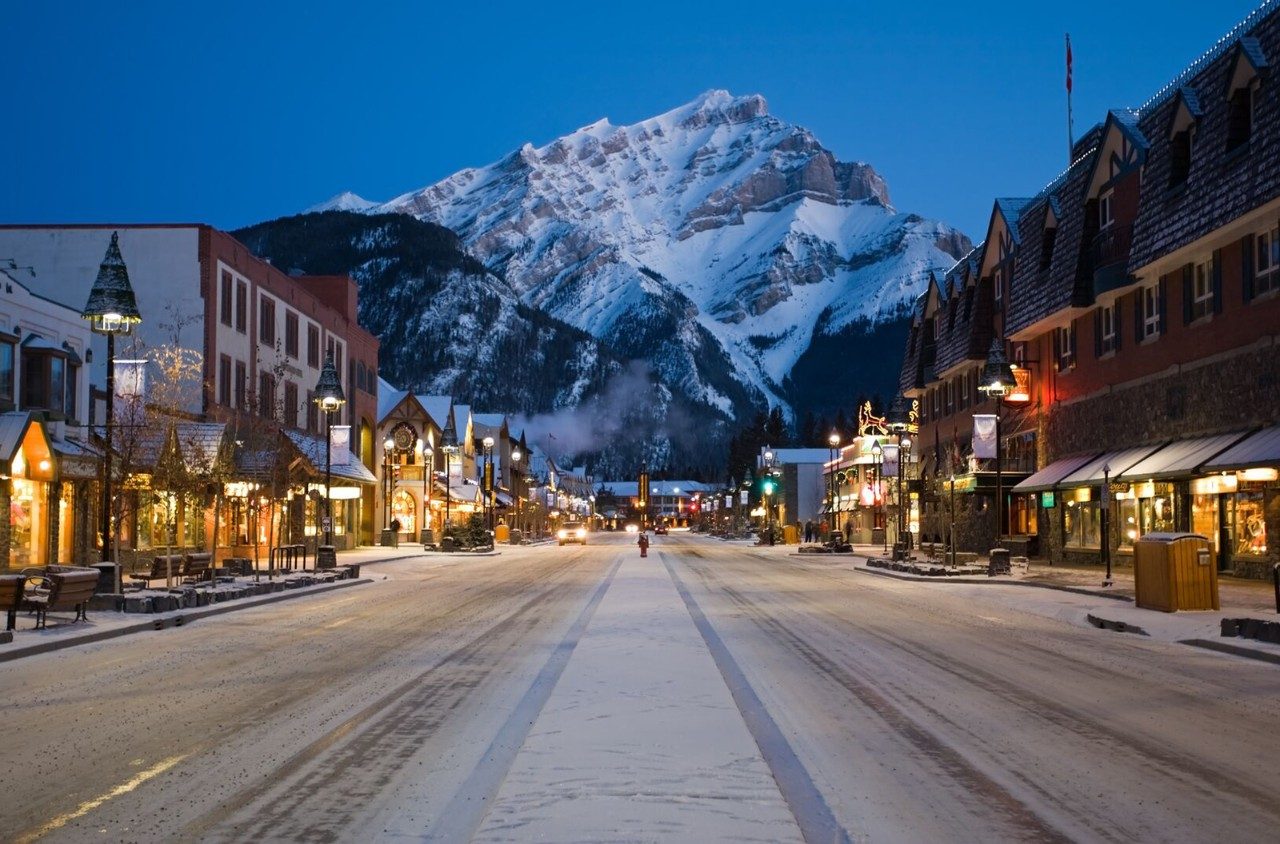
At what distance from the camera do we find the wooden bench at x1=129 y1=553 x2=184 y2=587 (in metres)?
29.7

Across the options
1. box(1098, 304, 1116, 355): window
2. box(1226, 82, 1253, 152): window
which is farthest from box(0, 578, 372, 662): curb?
box(1098, 304, 1116, 355): window

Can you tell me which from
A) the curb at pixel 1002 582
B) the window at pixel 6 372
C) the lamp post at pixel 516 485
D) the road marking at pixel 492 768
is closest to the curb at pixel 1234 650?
the curb at pixel 1002 582

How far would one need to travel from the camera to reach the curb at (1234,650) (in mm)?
16859

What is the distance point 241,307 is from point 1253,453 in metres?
39.5

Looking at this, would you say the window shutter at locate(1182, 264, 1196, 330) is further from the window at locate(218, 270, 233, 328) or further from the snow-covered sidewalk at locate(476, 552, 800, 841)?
the window at locate(218, 270, 233, 328)

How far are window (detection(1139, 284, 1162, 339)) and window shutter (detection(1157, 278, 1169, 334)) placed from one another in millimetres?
180

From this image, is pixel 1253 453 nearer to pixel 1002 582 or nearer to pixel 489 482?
pixel 1002 582

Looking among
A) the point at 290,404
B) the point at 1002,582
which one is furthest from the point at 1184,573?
the point at 290,404

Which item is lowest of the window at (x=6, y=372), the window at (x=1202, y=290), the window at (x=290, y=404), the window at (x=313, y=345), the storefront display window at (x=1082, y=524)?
the storefront display window at (x=1082, y=524)

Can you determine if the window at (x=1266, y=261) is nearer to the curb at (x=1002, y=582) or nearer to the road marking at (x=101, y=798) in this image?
the curb at (x=1002, y=582)

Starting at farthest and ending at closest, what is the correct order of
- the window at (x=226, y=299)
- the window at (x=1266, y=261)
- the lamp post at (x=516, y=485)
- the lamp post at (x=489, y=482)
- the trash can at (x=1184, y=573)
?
the lamp post at (x=516, y=485) → the lamp post at (x=489, y=482) → the window at (x=226, y=299) → the window at (x=1266, y=261) → the trash can at (x=1184, y=573)

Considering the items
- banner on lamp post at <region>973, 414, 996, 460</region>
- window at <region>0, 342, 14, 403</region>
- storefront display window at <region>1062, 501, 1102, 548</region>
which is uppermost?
window at <region>0, 342, 14, 403</region>

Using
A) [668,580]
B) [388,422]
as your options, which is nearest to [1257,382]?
[668,580]

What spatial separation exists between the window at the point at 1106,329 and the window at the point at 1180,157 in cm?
743
